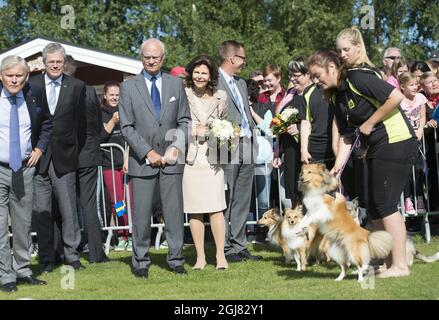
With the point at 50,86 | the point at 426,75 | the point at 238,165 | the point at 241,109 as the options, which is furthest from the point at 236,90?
the point at 426,75

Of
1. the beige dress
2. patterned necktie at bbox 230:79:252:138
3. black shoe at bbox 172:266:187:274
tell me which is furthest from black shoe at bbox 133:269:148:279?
patterned necktie at bbox 230:79:252:138

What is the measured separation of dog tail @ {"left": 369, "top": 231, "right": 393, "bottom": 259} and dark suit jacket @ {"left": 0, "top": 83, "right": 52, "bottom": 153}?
3218mm

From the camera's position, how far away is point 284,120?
8.82 m

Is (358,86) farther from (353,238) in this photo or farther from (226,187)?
(226,187)

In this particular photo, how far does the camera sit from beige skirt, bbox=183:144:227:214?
8.21m

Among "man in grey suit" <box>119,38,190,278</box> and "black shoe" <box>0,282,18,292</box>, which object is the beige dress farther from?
"black shoe" <box>0,282,18,292</box>

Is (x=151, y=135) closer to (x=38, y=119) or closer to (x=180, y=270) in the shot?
(x=38, y=119)

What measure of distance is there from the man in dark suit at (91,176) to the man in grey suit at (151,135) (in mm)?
1341

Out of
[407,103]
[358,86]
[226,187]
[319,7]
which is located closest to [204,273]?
[226,187]

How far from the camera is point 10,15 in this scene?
35031 millimetres

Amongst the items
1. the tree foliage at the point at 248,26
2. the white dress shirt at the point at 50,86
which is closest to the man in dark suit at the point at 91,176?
the white dress shirt at the point at 50,86

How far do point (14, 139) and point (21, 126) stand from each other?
195 millimetres

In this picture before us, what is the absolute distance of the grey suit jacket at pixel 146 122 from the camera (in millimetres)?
7734

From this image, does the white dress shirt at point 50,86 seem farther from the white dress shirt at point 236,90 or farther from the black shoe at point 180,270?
the black shoe at point 180,270
